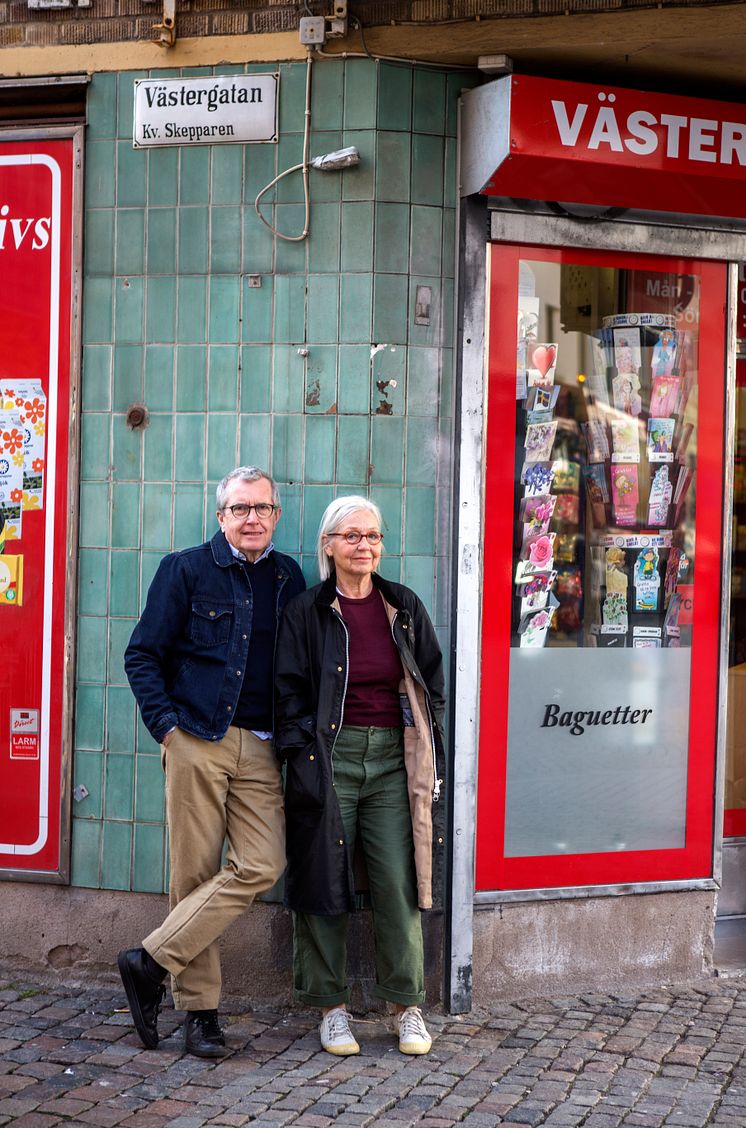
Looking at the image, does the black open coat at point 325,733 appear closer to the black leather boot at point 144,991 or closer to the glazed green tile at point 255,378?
the black leather boot at point 144,991

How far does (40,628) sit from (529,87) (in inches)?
119

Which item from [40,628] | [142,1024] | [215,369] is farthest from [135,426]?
Result: [142,1024]

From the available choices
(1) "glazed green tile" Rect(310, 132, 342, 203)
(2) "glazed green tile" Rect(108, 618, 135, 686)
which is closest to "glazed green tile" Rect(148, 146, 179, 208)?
Answer: (1) "glazed green tile" Rect(310, 132, 342, 203)

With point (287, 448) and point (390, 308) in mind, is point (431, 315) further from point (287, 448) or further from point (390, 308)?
point (287, 448)

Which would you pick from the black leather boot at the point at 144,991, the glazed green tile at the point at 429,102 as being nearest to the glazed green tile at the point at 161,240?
the glazed green tile at the point at 429,102

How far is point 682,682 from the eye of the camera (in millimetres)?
5902

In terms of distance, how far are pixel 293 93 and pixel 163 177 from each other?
0.65m

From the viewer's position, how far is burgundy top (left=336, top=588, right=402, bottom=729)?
16.3 ft

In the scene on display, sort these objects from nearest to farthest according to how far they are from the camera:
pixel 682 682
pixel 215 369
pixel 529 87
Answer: pixel 529 87
pixel 215 369
pixel 682 682

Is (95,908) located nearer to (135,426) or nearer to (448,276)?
(135,426)

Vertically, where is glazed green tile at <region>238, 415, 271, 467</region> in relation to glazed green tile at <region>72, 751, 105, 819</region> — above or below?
above

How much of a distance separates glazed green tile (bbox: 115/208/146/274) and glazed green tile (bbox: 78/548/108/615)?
1.21 m

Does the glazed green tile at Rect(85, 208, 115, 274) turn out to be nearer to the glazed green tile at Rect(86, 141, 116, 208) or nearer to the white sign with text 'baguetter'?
the glazed green tile at Rect(86, 141, 116, 208)

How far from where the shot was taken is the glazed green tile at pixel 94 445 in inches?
223
